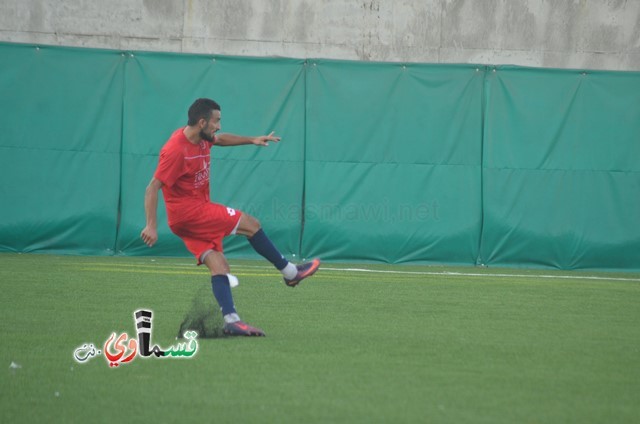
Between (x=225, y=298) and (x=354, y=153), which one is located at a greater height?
(x=354, y=153)

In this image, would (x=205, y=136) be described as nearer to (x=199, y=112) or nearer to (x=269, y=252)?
(x=199, y=112)

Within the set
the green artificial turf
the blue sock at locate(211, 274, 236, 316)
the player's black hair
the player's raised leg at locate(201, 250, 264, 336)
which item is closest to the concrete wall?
the green artificial turf

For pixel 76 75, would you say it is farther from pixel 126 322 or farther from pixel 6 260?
pixel 126 322

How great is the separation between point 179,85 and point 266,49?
6.39 feet

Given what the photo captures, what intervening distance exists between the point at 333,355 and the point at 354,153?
998 cm

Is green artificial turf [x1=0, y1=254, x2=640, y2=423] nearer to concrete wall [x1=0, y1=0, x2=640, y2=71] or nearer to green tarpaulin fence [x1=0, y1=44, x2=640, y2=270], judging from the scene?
green tarpaulin fence [x1=0, y1=44, x2=640, y2=270]

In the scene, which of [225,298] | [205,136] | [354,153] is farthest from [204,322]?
[354,153]

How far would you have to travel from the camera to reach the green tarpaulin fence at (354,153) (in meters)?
16.9

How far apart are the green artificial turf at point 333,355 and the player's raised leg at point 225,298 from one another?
6.0 inches

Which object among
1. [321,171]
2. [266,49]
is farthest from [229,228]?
[266,49]

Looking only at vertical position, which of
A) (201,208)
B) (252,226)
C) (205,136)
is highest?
(205,136)

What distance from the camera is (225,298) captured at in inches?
325

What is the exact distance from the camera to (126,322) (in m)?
8.62

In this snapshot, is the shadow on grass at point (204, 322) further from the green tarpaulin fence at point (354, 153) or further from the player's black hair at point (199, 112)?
the green tarpaulin fence at point (354, 153)
